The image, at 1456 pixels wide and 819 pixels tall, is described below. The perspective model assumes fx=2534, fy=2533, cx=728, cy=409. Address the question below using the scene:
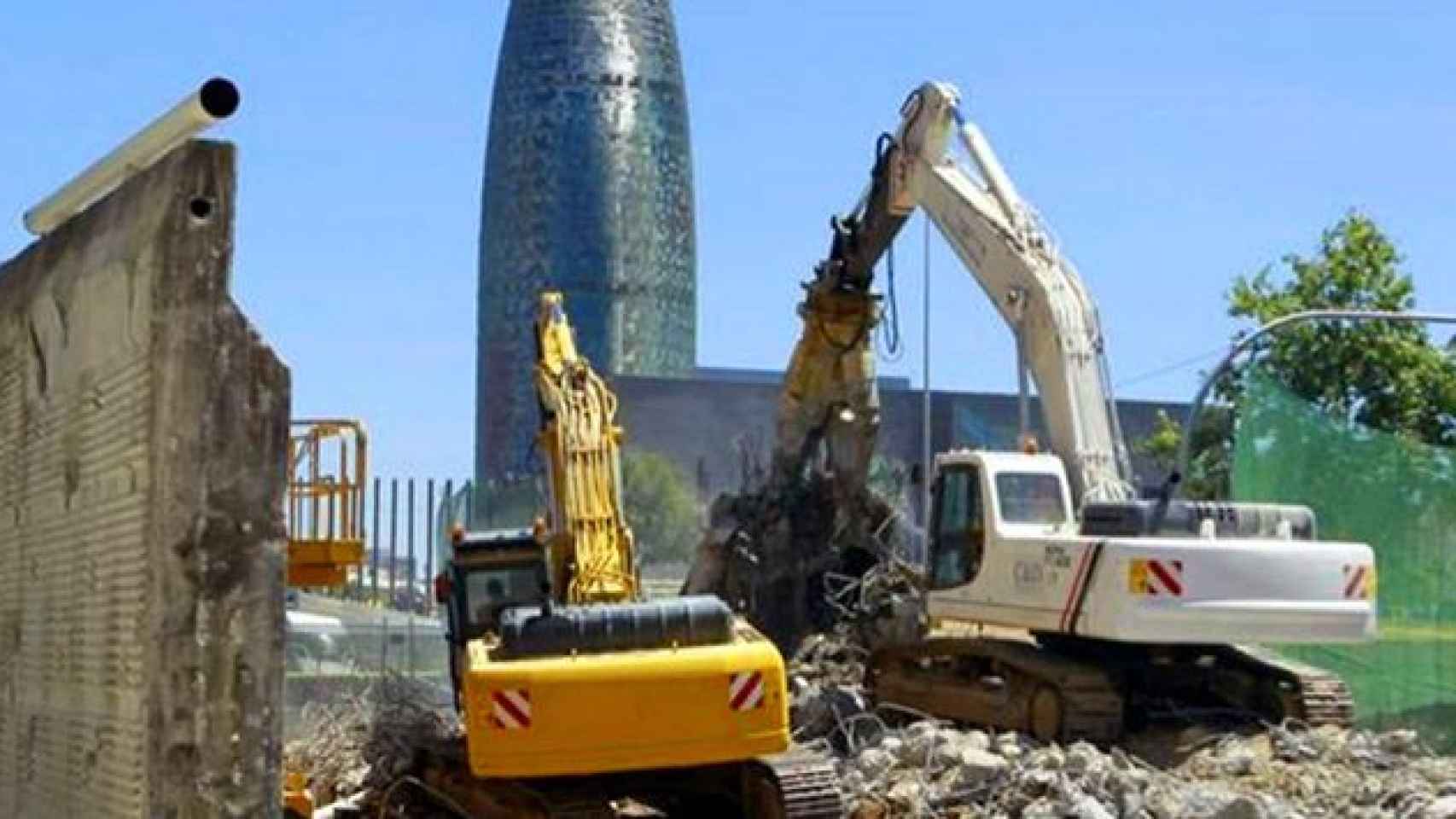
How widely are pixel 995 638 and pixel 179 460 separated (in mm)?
13314

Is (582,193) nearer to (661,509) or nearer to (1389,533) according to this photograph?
(661,509)

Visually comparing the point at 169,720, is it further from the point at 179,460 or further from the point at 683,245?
the point at 683,245

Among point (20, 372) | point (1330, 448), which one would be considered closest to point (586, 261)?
point (1330, 448)

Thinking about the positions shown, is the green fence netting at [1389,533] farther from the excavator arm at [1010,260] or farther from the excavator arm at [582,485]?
the excavator arm at [582,485]

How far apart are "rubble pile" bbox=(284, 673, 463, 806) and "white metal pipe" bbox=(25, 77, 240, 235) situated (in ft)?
26.1

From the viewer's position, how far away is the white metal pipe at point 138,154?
8.00m

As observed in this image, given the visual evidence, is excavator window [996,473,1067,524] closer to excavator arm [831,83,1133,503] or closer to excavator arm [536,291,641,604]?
excavator arm [831,83,1133,503]

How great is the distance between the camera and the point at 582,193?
11106 cm

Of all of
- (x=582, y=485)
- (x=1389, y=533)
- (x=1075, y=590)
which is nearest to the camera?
(x=582, y=485)

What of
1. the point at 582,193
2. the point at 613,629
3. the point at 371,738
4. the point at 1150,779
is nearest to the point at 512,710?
the point at 613,629

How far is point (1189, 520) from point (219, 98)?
12.1 m

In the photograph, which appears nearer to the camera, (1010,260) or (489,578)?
(489,578)

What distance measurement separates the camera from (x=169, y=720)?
811 cm

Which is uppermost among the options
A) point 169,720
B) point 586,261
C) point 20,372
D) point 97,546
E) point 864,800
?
point 586,261
